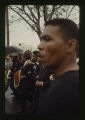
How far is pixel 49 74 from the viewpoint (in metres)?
3.70

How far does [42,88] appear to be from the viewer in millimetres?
3643

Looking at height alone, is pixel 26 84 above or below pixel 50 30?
below

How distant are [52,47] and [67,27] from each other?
0.36m

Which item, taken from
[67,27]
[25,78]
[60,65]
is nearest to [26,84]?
[25,78]

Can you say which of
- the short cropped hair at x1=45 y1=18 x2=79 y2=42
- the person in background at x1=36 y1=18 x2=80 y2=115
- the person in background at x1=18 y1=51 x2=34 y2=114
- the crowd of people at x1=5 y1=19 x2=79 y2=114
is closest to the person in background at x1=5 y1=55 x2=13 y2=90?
the crowd of people at x1=5 y1=19 x2=79 y2=114

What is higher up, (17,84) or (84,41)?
(84,41)

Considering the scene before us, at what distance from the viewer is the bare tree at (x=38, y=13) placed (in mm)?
3646

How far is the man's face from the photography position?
3.63 meters

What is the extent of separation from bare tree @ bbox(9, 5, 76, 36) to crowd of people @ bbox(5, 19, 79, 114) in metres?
0.09

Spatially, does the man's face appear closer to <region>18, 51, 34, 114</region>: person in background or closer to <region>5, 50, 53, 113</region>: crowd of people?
<region>5, 50, 53, 113</region>: crowd of people

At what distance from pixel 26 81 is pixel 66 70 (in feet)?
1.97

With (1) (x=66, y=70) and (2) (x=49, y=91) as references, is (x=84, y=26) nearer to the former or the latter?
(1) (x=66, y=70)

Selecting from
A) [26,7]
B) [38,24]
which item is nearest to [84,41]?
[38,24]

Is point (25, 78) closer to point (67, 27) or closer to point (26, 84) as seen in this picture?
point (26, 84)
